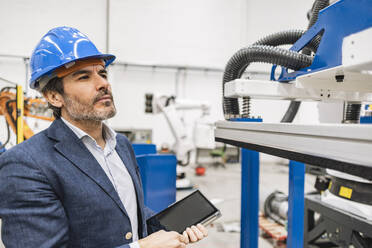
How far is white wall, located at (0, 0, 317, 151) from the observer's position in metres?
5.78

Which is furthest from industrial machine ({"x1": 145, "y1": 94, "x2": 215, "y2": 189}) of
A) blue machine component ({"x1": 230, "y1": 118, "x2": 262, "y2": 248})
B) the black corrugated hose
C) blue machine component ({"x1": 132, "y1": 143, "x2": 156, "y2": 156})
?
the black corrugated hose

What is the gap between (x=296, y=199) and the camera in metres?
1.34

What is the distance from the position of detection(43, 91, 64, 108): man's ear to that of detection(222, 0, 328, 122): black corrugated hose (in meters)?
0.92

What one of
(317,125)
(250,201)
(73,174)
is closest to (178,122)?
(250,201)

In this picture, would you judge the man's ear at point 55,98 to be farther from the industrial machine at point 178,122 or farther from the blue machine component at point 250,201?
the industrial machine at point 178,122

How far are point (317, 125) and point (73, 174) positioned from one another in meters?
0.86

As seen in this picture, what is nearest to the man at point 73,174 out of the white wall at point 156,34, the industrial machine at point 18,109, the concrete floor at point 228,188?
the concrete floor at point 228,188

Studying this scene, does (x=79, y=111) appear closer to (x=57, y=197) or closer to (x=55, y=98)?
(x=55, y=98)

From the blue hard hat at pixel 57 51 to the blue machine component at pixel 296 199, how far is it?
4.10 ft

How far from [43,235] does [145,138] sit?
4.71m

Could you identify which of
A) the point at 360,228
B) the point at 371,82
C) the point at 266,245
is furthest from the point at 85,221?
the point at 266,245

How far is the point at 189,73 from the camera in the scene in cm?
693

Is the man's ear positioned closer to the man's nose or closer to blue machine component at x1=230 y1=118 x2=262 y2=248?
the man's nose

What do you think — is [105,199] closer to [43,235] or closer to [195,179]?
[43,235]
